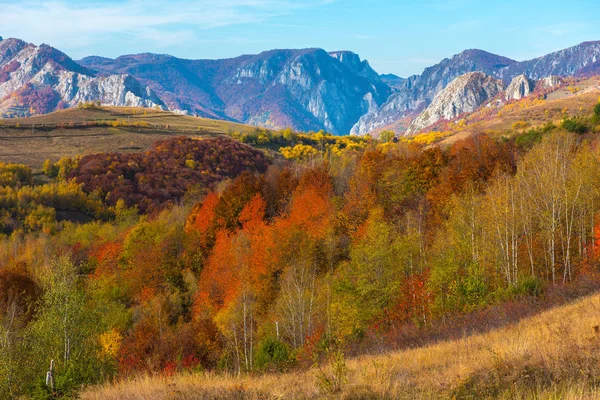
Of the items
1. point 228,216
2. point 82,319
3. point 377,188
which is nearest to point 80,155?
point 228,216

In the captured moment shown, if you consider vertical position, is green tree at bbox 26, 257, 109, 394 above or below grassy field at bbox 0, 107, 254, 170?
below

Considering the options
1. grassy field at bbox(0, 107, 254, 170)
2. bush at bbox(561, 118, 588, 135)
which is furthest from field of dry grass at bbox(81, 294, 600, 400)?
grassy field at bbox(0, 107, 254, 170)

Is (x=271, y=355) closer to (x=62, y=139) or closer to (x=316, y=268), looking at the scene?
(x=316, y=268)

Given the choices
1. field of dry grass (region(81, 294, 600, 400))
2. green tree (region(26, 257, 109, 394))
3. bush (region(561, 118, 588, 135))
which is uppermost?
bush (region(561, 118, 588, 135))

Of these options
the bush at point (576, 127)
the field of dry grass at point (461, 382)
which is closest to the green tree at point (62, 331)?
the field of dry grass at point (461, 382)

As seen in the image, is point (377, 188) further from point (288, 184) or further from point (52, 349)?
point (52, 349)

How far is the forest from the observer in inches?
992

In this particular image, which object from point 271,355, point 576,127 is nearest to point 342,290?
point 271,355

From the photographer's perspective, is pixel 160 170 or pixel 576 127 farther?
pixel 160 170

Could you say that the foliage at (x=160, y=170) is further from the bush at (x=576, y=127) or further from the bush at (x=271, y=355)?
the bush at (x=271, y=355)

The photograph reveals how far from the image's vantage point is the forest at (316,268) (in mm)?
25203

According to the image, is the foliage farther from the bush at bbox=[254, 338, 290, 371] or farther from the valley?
the bush at bbox=[254, 338, 290, 371]

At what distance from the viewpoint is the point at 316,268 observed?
5153 cm

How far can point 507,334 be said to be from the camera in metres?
15.2
